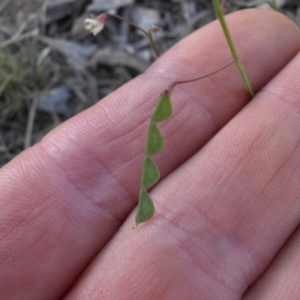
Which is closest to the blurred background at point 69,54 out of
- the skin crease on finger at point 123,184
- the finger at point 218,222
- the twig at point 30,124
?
the twig at point 30,124

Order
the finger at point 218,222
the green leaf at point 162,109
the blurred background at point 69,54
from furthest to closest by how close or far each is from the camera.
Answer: the blurred background at point 69,54, the finger at point 218,222, the green leaf at point 162,109

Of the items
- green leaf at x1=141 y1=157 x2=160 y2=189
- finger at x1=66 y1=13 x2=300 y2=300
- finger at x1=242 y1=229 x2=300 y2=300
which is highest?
green leaf at x1=141 y1=157 x2=160 y2=189

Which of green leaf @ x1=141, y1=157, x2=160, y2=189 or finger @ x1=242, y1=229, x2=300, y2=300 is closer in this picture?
green leaf @ x1=141, y1=157, x2=160, y2=189

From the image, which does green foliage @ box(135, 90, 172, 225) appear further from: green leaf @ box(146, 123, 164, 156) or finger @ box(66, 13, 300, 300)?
finger @ box(66, 13, 300, 300)

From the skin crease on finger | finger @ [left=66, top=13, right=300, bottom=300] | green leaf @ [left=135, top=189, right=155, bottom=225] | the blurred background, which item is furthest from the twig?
green leaf @ [left=135, top=189, right=155, bottom=225]

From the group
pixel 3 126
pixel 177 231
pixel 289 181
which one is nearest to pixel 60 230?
pixel 177 231

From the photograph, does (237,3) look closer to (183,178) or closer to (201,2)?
(201,2)

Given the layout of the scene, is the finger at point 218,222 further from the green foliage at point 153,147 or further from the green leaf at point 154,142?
the green leaf at point 154,142
